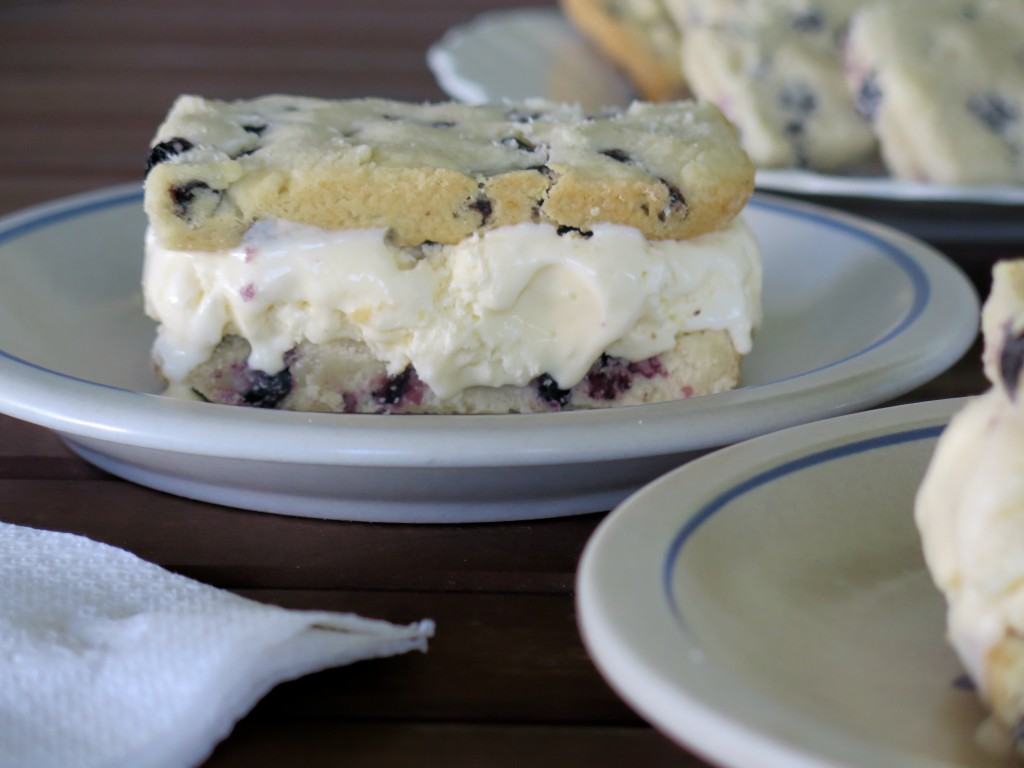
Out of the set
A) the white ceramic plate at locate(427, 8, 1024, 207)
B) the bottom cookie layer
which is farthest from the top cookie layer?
the white ceramic plate at locate(427, 8, 1024, 207)

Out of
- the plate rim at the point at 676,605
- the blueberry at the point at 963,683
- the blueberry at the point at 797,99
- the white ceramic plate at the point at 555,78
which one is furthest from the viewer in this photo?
the blueberry at the point at 797,99

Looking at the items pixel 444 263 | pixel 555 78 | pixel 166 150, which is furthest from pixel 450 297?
pixel 555 78

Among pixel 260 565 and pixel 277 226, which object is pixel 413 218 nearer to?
pixel 277 226

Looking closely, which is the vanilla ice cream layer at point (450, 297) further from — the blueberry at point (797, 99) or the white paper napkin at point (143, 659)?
the blueberry at point (797, 99)

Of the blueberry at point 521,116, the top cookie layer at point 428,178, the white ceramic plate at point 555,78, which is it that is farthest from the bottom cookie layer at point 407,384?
the white ceramic plate at point 555,78

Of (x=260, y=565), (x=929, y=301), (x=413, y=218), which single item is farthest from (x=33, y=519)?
(x=929, y=301)

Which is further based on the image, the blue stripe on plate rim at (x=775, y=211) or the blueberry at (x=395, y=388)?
the blue stripe on plate rim at (x=775, y=211)

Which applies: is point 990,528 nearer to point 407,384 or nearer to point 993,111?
point 407,384
